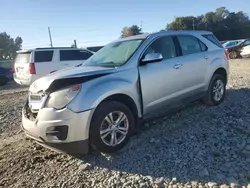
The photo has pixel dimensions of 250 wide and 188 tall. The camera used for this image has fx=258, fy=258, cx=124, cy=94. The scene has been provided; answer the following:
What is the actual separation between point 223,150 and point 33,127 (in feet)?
9.08

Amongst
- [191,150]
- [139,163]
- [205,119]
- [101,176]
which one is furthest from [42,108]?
[205,119]

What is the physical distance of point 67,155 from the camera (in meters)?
4.05

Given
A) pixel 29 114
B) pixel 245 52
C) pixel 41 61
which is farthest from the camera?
pixel 245 52

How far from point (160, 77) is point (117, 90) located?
100 centimetres

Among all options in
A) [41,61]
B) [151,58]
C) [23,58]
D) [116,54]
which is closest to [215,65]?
[151,58]

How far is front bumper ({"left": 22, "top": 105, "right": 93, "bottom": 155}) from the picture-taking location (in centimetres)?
344

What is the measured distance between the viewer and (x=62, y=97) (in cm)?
349

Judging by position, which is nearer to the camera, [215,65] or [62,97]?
[62,97]

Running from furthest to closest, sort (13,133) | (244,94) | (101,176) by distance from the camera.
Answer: (244,94)
(13,133)
(101,176)

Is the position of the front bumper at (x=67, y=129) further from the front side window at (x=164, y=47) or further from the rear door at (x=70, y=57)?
the rear door at (x=70, y=57)

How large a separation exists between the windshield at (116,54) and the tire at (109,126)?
0.82 m

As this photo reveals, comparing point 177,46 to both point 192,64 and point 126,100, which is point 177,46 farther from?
point 126,100

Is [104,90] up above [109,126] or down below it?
above

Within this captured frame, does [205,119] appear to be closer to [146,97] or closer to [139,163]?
[146,97]
